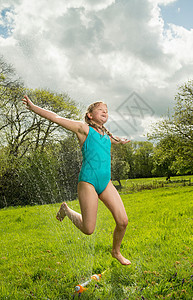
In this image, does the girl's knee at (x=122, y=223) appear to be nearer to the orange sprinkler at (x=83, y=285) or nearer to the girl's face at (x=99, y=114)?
the orange sprinkler at (x=83, y=285)

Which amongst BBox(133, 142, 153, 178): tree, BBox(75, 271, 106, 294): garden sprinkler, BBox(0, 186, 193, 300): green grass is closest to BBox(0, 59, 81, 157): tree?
Result: BBox(0, 186, 193, 300): green grass

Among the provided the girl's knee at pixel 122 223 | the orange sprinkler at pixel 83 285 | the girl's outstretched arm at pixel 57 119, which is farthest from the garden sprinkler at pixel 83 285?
the girl's outstretched arm at pixel 57 119

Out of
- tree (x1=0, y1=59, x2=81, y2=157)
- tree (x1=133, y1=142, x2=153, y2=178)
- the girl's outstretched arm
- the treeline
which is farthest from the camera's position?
tree (x1=133, y1=142, x2=153, y2=178)

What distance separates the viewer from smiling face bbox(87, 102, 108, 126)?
308 cm

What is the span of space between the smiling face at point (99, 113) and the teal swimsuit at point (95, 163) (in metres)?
0.17

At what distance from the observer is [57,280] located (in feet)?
11.9

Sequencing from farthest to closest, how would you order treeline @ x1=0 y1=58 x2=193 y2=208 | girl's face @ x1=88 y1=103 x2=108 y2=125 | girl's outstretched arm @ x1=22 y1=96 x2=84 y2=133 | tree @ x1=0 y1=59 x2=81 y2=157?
treeline @ x1=0 y1=58 x2=193 y2=208 < tree @ x1=0 y1=59 x2=81 y2=157 < girl's face @ x1=88 y1=103 x2=108 y2=125 < girl's outstretched arm @ x1=22 y1=96 x2=84 y2=133

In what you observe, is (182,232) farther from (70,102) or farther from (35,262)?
(70,102)

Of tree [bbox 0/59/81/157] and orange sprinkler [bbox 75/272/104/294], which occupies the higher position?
tree [bbox 0/59/81/157]

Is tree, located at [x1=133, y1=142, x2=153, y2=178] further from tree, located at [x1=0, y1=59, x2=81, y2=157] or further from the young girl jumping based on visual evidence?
the young girl jumping

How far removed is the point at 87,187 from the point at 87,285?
1.46 meters

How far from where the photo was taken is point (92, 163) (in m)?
2.92

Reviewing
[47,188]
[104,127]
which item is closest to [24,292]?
[104,127]

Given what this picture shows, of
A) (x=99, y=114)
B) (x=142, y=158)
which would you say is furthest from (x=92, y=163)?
(x=142, y=158)
